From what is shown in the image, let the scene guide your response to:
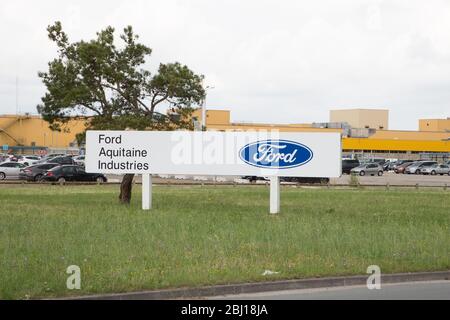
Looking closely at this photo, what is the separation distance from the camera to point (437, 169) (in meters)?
81.9

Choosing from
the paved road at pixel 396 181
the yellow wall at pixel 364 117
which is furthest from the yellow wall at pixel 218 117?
the paved road at pixel 396 181

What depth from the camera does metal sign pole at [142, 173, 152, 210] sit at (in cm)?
2461

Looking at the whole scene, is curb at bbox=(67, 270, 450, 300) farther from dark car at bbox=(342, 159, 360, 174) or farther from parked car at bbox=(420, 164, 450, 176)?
parked car at bbox=(420, 164, 450, 176)

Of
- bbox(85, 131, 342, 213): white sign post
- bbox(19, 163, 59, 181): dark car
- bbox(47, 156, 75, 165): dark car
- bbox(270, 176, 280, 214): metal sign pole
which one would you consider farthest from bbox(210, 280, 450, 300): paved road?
bbox(47, 156, 75, 165): dark car

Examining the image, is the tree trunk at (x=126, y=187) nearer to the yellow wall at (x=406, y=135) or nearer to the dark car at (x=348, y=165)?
the dark car at (x=348, y=165)

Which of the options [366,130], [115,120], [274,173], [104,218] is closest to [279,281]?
[104,218]

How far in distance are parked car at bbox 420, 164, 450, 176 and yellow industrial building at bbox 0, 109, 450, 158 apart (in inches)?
769

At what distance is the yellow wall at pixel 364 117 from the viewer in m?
132

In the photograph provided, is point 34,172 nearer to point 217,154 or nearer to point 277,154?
point 217,154

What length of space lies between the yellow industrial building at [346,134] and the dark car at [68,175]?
4778cm

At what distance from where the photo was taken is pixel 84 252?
13.3 meters

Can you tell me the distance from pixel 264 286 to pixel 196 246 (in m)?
3.58
